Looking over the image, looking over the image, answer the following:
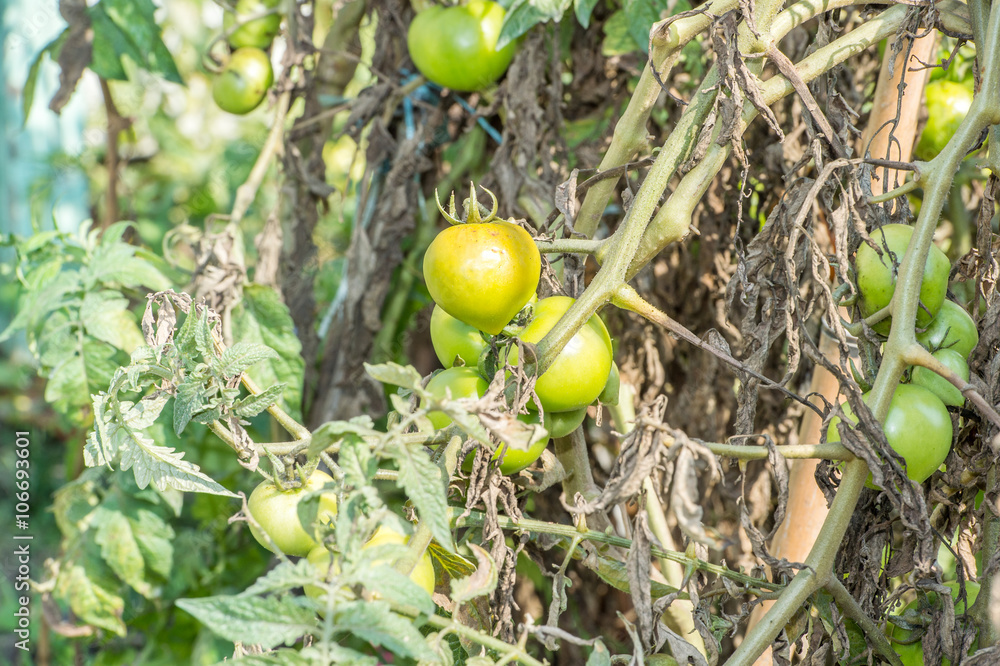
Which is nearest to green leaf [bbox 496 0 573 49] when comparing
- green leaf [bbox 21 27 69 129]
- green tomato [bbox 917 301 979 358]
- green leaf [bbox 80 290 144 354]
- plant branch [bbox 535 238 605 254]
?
plant branch [bbox 535 238 605 254]

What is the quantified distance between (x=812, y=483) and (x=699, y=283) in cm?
35

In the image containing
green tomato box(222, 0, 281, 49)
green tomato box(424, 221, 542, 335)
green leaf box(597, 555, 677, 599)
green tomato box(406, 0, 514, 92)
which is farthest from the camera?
green tomato box(222, 0, 281, 49)

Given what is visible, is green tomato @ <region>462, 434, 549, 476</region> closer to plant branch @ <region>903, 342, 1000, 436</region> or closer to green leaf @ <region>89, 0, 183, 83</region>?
plant branch @ <region>903, 342, 1000, 436</region>

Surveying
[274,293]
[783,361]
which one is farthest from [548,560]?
[274,293]

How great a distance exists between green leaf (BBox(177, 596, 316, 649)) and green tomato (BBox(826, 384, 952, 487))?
35 cm

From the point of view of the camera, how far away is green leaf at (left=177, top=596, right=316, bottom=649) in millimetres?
391

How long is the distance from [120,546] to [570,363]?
0.78 meters

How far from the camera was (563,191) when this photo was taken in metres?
0.63

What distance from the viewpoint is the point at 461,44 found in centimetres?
90

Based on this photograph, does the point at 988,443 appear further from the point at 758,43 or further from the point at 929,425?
the point at 758,43

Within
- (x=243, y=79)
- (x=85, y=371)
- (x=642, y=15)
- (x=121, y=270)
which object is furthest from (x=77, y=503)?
(x=642, y=15)

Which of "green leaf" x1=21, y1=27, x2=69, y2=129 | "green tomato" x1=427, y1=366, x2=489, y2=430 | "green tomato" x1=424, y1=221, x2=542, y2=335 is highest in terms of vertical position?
"green leaf" x1=21, y1=27, x2=69, y2=129

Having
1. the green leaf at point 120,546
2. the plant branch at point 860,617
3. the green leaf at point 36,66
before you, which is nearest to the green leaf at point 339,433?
the plant branch at point 860,617

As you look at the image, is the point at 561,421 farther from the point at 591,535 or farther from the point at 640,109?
the point at 640,109
